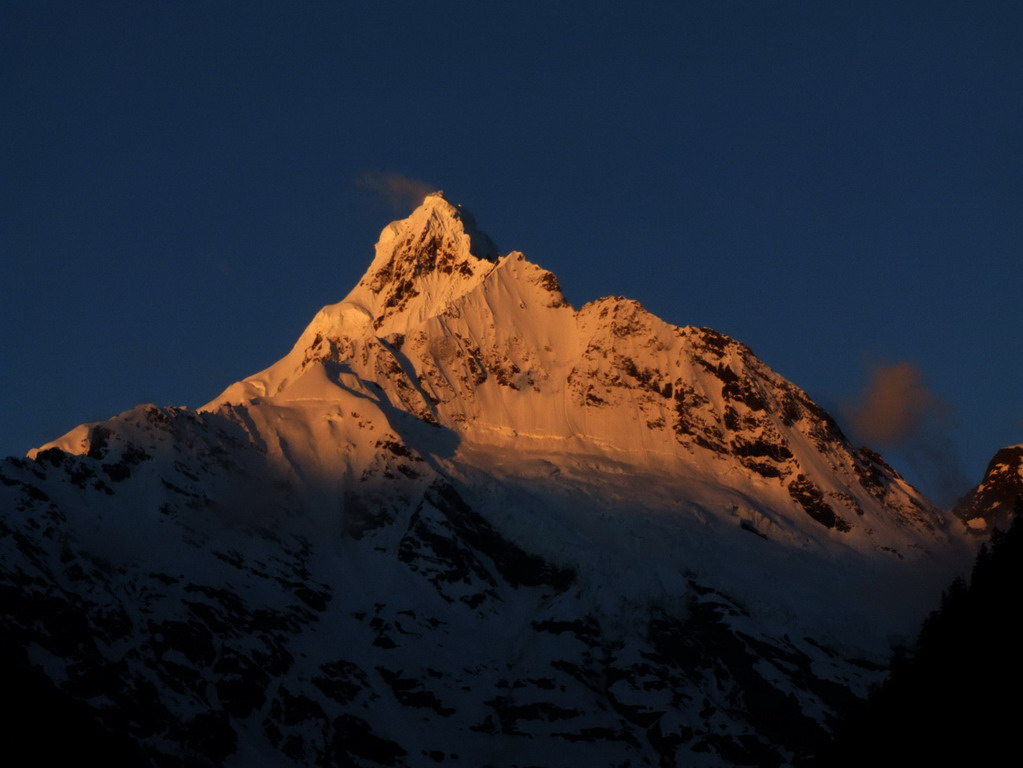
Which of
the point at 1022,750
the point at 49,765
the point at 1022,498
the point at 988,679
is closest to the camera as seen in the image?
the point at 1022,750

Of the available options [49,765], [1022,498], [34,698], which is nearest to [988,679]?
[1022,498]

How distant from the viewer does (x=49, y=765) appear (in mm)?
180750

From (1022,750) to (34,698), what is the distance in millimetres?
107137

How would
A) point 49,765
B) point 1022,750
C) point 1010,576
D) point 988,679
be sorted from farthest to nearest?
point 49,765, point 1010,576, point 988,679, point 1022,750

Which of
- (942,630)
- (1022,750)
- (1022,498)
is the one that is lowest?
(1022,750)

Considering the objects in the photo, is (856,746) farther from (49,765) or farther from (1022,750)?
(49,765)

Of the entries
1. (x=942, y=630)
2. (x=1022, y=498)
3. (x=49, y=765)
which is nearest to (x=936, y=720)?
(x=942, y=630)

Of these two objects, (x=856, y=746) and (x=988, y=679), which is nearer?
(x=988, y=679)

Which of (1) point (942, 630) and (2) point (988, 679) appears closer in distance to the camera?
(2) point (988, 679)

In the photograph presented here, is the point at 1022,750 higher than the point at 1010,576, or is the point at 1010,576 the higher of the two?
the point at 1010,576

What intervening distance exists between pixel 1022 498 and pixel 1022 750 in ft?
146

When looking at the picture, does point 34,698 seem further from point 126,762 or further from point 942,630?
point 942,630

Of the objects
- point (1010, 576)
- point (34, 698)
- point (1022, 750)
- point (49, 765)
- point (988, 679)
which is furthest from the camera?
point (34, 698)

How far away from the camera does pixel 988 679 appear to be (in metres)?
132
